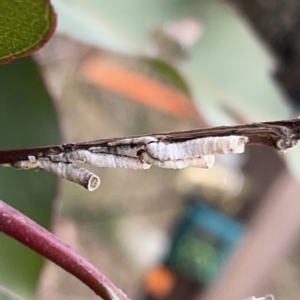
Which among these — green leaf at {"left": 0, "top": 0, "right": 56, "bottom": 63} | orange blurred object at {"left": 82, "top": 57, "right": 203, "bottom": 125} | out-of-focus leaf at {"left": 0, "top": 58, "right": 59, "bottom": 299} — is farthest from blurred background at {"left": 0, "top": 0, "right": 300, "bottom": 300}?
green leaf at {"left": 0, "top": 0, "right": 56, "bottom": 63}

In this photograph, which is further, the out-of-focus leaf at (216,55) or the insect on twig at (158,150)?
the out-of-focus leaf at (216,55)

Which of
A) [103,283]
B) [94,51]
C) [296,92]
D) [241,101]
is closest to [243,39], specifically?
[241,101]

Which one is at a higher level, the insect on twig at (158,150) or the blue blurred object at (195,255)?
the blue blurred object at (195,255)

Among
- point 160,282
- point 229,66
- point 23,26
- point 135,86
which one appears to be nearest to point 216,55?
point 229,66

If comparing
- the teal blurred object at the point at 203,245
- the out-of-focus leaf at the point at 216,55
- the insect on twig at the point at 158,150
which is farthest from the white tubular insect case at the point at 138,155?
the teal blurred object at the point at 203,245

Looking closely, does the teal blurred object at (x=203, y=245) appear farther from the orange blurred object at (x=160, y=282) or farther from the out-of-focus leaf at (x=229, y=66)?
the out-of-focus leaf at (x=229, y=66)

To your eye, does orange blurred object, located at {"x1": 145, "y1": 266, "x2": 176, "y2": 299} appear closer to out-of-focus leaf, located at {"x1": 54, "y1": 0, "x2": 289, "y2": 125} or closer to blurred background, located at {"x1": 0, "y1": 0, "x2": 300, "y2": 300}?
blurred background, located at {"x1": 0, "y1": 0, "x2": 300, "y2": 300}

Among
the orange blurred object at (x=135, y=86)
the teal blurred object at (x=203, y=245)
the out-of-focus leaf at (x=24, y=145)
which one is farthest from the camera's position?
the teal blurred object at (x=203, y=245)
